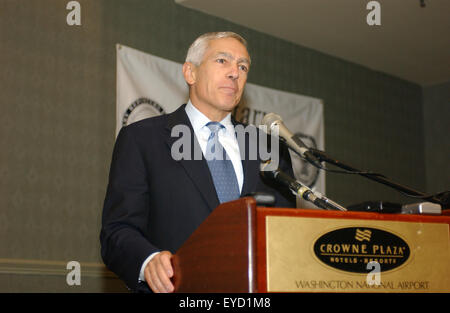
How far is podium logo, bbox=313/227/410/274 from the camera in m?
1.27

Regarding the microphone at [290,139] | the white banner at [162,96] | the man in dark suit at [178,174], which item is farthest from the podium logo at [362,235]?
the white banner at [162,96]

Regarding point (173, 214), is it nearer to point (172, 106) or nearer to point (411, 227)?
point (411, 227)

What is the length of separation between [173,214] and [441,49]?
15.4ft

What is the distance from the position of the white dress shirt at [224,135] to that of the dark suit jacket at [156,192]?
34 millimetres

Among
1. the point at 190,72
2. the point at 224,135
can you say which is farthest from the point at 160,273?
the point at 190,72

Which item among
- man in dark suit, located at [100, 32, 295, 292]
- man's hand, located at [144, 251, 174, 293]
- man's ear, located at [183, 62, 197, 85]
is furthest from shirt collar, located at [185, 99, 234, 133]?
man's hand, located at [144, 251, 174, 293]

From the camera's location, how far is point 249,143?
2254 mm

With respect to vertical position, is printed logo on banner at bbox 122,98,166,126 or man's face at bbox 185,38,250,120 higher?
printed logo on banner at bbox 122,98,166,126

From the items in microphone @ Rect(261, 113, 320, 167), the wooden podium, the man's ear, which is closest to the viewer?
the wooden podium

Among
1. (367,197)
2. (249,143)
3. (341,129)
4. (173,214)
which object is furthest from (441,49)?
(173,214)

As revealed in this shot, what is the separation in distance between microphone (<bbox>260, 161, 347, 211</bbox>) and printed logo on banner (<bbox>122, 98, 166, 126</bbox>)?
2.66 metres

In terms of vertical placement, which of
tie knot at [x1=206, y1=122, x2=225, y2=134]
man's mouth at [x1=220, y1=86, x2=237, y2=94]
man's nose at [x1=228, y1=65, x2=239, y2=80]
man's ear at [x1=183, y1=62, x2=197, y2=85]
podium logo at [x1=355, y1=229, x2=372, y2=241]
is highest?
man's ear at [x1=183, y1=62, x2=197, y2=85]

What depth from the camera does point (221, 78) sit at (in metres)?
2.32

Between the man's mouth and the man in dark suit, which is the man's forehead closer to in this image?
the man in dark suit
